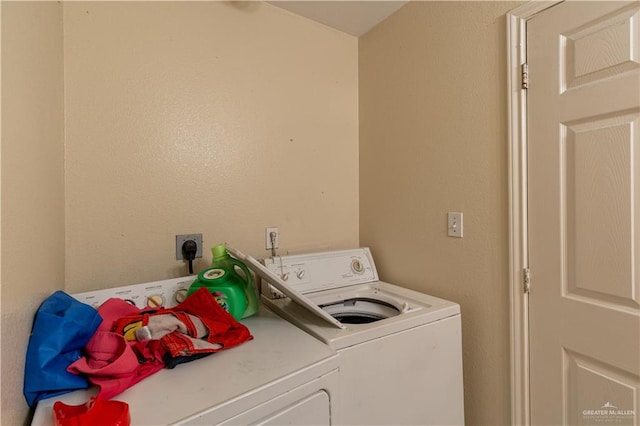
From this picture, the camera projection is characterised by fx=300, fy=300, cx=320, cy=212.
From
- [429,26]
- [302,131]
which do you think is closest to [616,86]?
[429,26]

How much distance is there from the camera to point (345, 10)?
6.12 feet

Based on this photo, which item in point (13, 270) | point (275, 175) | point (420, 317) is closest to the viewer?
point (13, 270)

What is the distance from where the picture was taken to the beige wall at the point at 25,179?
66 centimetres

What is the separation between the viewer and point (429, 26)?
1.66 m

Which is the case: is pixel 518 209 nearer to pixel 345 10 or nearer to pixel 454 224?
pixel 454 224

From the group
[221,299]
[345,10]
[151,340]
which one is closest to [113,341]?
[151,340]

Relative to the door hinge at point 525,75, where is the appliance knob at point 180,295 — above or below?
below

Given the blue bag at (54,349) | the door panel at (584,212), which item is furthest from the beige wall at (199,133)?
the door panel at (584,212)

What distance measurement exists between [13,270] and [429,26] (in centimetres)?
200

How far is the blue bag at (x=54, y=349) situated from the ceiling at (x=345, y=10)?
188 cm

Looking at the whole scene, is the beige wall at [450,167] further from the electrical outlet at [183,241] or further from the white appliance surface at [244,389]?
the electrical outlet at [183,241]

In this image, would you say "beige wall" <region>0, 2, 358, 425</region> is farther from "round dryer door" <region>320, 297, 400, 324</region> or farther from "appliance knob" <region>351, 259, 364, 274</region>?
"round dryer door" <region>320, 297, 400, 324</region>

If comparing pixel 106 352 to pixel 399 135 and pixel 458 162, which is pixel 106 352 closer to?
pixel 458 162

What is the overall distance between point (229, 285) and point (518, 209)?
128 cm
